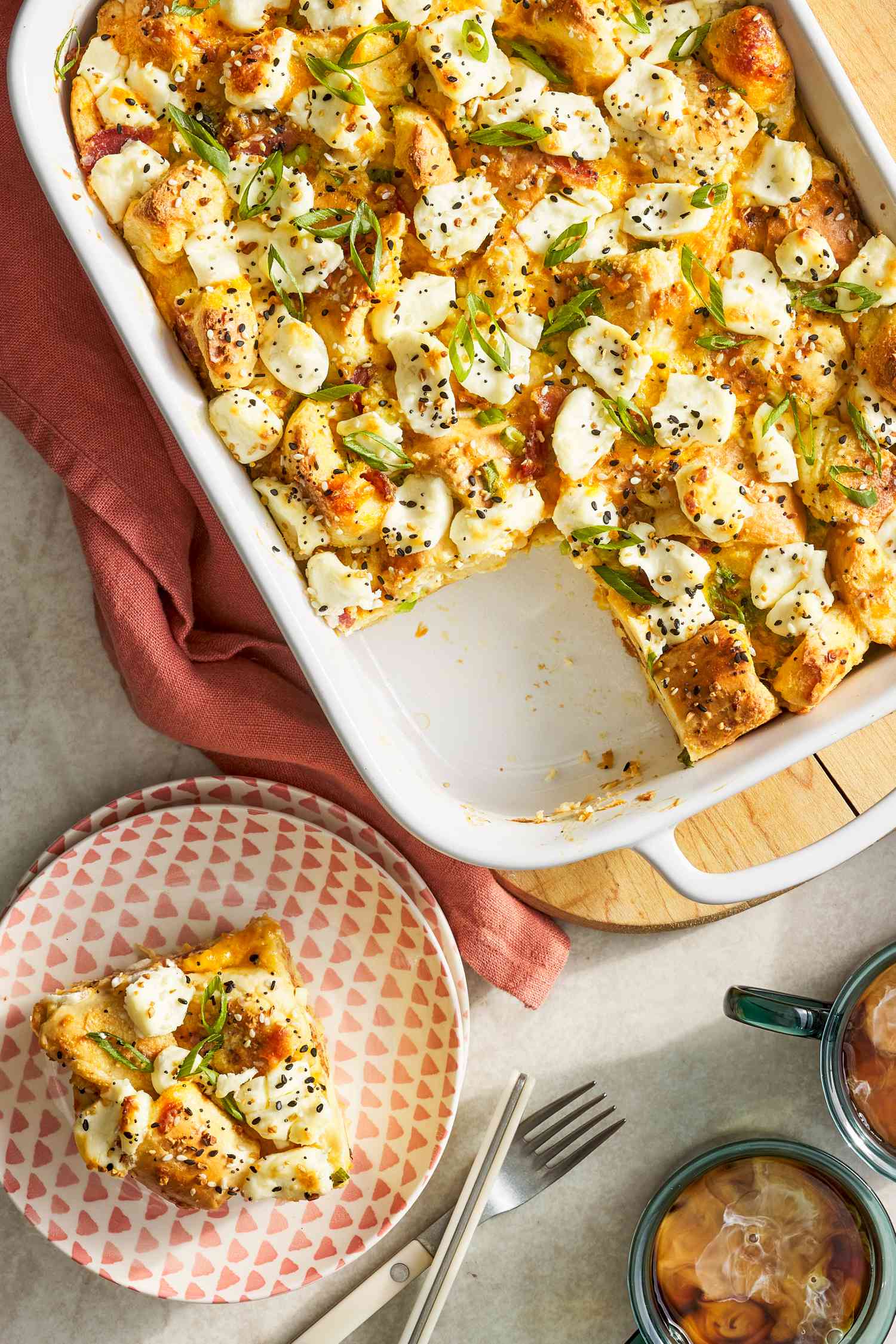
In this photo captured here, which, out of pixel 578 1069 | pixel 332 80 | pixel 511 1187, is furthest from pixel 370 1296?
pixel 332 80

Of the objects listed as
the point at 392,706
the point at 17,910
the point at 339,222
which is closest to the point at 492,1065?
the point at 392,706

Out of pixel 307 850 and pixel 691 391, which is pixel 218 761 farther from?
pixel 691 391

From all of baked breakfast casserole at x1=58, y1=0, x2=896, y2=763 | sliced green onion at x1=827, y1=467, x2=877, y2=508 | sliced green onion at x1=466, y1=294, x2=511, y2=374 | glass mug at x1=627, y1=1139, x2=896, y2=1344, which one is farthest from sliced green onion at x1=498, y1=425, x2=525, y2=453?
glass mug at x1=627, y1=1139, x2=896, y2=1344

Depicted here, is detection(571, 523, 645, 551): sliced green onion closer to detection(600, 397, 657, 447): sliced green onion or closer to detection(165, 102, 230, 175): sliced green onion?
detection(600, 397, 657, 447): sliced green onion

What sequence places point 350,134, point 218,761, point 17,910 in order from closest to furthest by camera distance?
1. point 350,134
2. point 17,910
3. point 218,761

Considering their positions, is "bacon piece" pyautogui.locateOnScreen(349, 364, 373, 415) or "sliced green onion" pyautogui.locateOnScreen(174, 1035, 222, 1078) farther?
"sliced green onion" pyautogui.locateOnScreen(174, 1035, 222, 1078)

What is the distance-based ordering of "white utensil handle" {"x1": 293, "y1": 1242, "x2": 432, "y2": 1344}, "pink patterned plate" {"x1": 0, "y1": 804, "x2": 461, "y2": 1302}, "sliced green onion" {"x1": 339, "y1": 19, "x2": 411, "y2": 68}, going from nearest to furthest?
"sliced green onion" {"x1": 339, "y1": 19, "x2": 411, "y2": 68} → "pink patterned plate" {"x1": 0, "y1": 804, "x2": 461, "y2": 1302} → "white utensil handle" {"x1": 293, "y1": 1242, "x2": 432, "y2": 1344}

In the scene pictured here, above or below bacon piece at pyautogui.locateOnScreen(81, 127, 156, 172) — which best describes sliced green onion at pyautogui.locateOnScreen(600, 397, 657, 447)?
below
